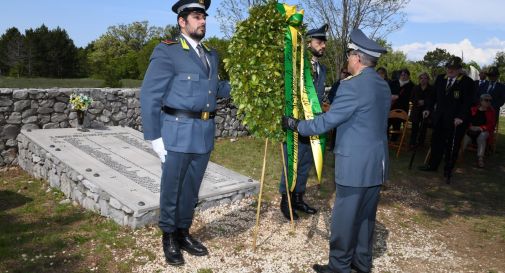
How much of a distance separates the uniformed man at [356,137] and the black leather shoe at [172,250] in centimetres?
156

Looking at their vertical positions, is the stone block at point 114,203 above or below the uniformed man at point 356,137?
below

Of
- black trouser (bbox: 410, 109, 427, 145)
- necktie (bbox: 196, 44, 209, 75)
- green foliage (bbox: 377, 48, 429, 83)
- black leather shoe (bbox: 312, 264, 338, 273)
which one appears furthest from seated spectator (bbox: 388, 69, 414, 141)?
green foliage (bbox: 377, 48, 429, 83)

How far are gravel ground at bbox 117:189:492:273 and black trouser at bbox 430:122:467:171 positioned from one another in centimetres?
314

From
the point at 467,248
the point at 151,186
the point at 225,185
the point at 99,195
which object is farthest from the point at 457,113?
the point at 99,195

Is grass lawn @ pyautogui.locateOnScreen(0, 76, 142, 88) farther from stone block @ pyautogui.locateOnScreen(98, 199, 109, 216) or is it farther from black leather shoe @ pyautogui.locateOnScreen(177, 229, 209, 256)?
black leather shoe @ pyautogui.locateOnScreen(177, 229, 209, 256)

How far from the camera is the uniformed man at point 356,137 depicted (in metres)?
3.47

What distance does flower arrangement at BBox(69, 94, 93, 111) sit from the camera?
8414mm

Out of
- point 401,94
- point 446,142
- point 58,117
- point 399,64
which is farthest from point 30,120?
point 399,64

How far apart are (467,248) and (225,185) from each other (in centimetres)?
333

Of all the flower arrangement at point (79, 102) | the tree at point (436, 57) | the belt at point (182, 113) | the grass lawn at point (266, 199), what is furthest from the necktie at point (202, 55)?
the tree at point (436, 57)

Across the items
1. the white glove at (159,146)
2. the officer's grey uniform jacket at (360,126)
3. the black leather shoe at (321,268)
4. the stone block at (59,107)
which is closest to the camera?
the officer's grey uniform jacket at (360,126)

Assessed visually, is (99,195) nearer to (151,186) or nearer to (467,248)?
(151,186)

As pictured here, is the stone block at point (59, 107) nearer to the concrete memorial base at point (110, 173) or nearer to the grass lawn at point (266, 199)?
the concrete memorial base at point (110, 173)

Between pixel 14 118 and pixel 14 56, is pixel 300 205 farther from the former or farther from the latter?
pixel 14 56
